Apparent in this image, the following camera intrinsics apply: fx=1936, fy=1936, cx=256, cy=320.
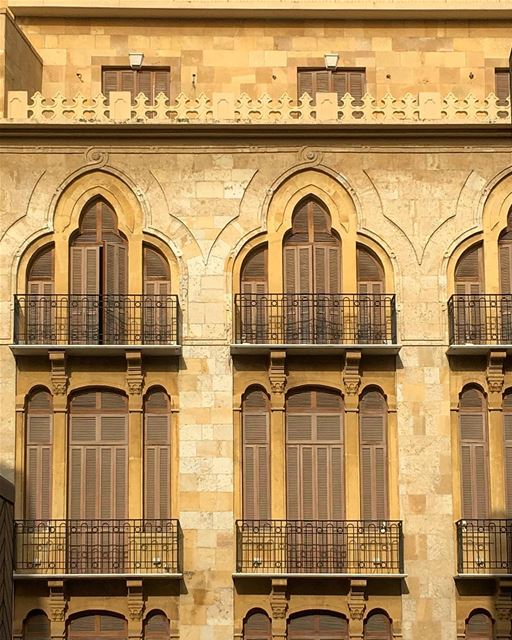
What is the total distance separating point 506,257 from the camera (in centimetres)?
4619

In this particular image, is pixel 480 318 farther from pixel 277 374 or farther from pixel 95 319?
pixel 95 319

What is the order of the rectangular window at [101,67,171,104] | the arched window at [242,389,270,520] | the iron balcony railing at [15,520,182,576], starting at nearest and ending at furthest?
the iron balcony railing at [15,520,182,576] → the arched window at [242,389,270,520] → the rectangular window at [101,67,171,104]

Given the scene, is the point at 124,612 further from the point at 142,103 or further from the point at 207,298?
the point at 142,103

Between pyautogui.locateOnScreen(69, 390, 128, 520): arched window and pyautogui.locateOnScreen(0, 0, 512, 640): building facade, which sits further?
pyautogui.locateOnScreen(69, 390, 128, 520): arched window

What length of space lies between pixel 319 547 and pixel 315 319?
5.35 metres

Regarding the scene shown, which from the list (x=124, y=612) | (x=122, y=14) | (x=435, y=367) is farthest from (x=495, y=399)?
(x=122, y=14)

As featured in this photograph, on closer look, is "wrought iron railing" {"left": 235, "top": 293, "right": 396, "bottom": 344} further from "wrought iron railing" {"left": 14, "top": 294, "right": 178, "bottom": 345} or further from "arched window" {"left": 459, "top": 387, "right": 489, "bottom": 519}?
"arched window" {"left": 459, "top": 387, "right": 489, "bottom": 519}

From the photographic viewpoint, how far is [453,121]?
4600 cm

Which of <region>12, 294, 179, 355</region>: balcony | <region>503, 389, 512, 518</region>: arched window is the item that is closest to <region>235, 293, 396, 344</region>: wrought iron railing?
<region>12, 294, 179, 355</region>: balcony

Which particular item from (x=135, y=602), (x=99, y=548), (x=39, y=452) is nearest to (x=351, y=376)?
(x=99, y=548)

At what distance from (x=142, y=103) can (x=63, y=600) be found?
1182 centimetres

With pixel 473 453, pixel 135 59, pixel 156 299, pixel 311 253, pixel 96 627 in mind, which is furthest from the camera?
pixel 135 59

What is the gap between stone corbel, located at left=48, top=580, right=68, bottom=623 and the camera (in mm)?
43531

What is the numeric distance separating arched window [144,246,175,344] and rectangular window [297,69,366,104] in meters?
6.66
